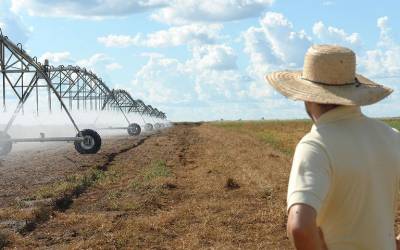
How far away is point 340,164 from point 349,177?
7 cm

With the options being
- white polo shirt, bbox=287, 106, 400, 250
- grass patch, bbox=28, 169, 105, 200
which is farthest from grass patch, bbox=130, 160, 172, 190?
white polo shirt, bbox=287, 106, 400, 250

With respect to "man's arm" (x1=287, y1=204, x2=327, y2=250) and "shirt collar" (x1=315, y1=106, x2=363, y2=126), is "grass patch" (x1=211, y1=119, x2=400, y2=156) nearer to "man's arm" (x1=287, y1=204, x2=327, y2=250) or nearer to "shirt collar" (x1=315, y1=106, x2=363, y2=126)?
"shirt collar" (x1=315, y1=106, x2=363, y2=126)

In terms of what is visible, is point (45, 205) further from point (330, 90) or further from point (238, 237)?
point (330, 90)

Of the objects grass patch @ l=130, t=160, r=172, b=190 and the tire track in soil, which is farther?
grass patch @ l=130, t=160, r=172, b=190

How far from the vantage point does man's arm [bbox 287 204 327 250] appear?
8.16ft

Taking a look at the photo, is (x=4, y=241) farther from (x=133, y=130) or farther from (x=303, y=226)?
(x=133, y=130)

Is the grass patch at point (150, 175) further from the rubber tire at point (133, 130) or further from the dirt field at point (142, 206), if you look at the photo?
the rubber tire at point (133, 130)

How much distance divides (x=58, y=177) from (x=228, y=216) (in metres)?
7.00

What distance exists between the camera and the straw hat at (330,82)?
9.04 feet

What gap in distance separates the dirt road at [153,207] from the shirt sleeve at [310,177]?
6573mm

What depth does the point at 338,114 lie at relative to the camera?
2.76 meters

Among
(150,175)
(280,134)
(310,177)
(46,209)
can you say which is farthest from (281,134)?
(310,177)

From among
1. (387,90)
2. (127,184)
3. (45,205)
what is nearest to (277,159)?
(127,184)

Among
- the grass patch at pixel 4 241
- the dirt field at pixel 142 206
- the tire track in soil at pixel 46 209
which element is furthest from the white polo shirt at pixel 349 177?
the tire track in soil at pixel 46 209
